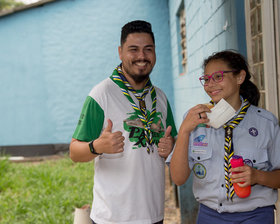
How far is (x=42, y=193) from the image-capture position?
5.46m

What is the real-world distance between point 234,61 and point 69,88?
325 inches

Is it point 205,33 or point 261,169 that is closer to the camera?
point 261,169

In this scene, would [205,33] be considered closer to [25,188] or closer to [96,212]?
[96,212]

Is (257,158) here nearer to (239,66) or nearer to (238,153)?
(238,153)

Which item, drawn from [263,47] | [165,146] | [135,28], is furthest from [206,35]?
[165,146]

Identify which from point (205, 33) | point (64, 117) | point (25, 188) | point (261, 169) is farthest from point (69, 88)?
Result: point (261, 169)

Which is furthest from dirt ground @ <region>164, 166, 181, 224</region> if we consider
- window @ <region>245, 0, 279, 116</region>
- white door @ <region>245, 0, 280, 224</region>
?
window @ <region>245, 0, 279, 116</region>

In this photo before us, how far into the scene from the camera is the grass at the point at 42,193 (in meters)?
4.61

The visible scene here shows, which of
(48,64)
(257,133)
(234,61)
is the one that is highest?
(48,64)

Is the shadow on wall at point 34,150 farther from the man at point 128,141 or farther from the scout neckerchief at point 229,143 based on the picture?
the scout neckerchief at point 229,143

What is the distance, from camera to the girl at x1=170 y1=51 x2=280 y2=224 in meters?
1.74

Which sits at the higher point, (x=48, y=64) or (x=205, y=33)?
(x=48, y=64)

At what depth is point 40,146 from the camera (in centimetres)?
978

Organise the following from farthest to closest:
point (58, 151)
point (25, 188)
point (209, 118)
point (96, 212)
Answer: point (58, 151) → point (25, 188) → point (96, 212) → point (209, 118)
